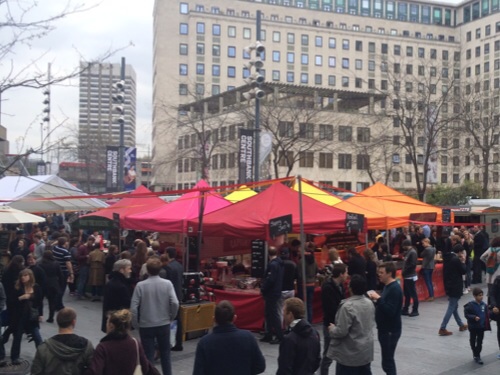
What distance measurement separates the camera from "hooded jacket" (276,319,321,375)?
5117 mm

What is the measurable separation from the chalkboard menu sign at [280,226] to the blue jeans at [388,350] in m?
3.44

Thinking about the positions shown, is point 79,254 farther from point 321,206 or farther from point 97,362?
point 97,362

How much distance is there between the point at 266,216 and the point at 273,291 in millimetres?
2174

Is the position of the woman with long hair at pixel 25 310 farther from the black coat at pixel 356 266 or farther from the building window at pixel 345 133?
the building window at pixel 345 133

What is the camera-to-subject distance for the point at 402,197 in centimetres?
1830

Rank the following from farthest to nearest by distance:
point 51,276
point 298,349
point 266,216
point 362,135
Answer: point 362,135
point 266,216
point 51,276
point 298,349

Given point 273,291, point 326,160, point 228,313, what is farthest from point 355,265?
point 326,160

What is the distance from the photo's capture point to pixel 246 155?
21.1 m

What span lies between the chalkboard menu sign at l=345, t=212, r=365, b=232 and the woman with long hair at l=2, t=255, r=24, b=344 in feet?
20.9

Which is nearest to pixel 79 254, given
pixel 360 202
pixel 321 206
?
pixel 321 206

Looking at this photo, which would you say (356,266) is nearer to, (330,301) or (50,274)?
(330,301)

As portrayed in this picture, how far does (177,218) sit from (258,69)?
18.9 feet

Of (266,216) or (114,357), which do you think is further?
(266,216)

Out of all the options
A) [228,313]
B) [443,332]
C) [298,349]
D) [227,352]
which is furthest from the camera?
[443,332]
